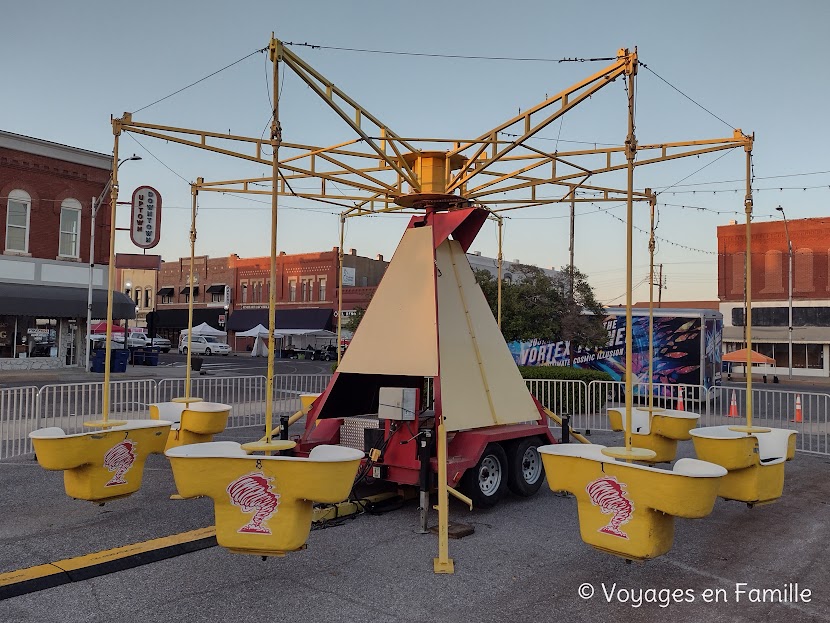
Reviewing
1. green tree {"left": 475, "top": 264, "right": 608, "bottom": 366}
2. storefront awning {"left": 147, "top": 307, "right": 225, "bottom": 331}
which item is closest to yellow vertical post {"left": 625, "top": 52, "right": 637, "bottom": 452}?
green tree {"left": 475, "top": 264, "right": 608, "bottom": 366}

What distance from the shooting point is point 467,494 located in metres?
7.99

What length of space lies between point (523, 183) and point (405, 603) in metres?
6.72

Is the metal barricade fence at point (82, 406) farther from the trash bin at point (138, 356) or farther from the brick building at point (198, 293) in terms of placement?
the brick building at point (198, 293)

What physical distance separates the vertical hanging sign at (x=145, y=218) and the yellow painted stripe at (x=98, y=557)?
22574 mm

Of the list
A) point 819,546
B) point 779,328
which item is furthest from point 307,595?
point 779,328

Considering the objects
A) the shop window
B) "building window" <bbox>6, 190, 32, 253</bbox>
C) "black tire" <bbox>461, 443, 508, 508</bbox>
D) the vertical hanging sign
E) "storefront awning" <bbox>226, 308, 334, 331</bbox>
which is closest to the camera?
"black tire" <bbox>461, 443, 508, 508</bbox>

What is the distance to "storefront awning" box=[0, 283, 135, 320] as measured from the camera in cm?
2759

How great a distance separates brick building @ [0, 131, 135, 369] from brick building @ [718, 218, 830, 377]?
4155cm

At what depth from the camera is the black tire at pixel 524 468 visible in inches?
341

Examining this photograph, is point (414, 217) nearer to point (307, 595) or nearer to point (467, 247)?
point (467, 247)

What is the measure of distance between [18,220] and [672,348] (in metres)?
27.2

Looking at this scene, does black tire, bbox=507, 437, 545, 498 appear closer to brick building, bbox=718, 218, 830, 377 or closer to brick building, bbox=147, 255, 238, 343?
brick building, bbox=718, 218, 830, 377

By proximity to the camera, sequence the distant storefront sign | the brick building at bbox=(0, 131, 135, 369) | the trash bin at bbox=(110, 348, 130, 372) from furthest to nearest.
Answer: the distant storefront sign
the trash bin at bbox=(110, 348, 130, 372)
the brick building at bbox=(0, 131, 135, 369)

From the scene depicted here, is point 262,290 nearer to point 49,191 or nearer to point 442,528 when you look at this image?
point 49,191
